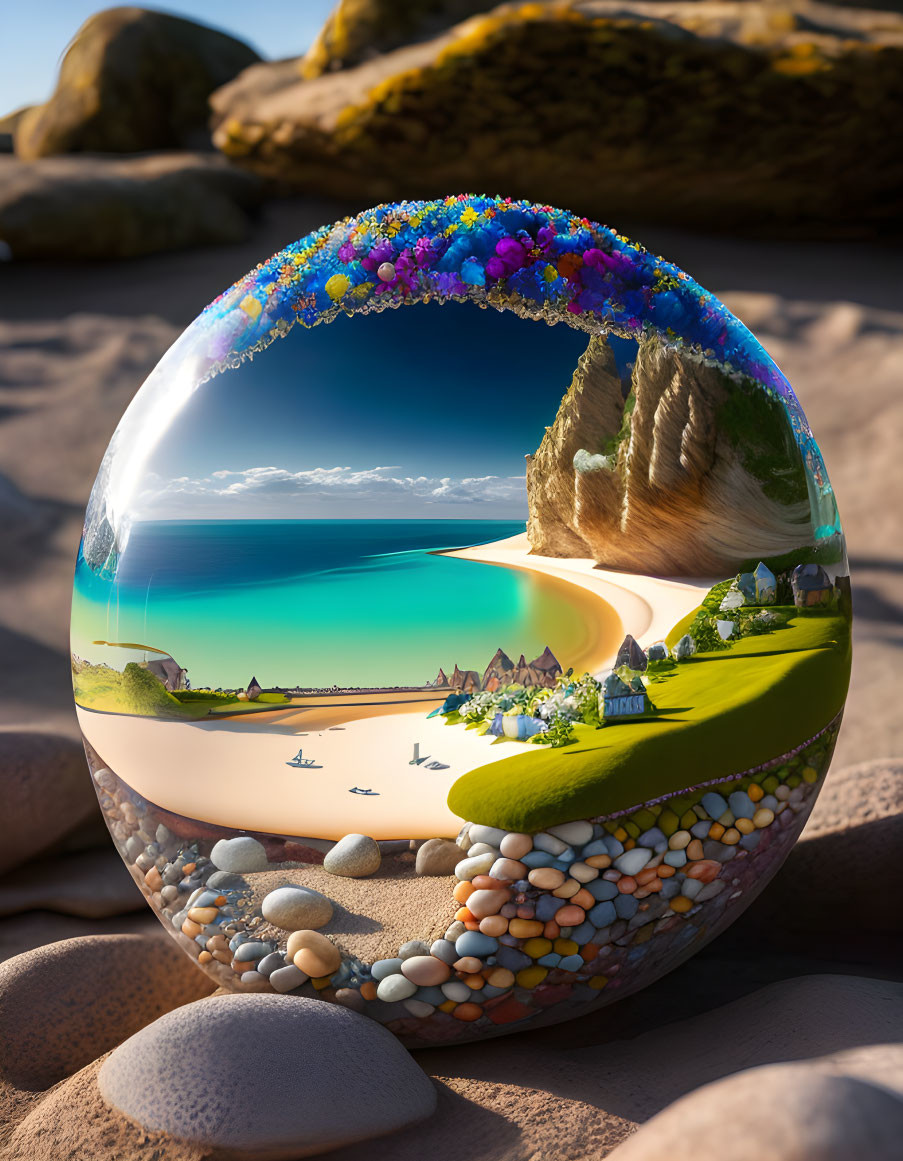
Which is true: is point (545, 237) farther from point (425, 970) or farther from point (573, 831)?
point (425, 970)

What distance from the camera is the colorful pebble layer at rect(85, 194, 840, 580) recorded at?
6.20ft

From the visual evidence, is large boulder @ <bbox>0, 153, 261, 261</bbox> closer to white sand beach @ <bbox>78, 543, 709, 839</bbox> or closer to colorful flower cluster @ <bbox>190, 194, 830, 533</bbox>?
colorful flower cluster @ <bbox>190, 194, 830, 533</bbox>

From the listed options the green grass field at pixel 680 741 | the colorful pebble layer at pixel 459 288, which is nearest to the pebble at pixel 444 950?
the green grass field at pixel 680 741

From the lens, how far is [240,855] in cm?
184

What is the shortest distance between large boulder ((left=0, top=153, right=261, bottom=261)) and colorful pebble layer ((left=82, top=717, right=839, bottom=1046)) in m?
7.16

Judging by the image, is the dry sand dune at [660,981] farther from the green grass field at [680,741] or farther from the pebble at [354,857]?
the green grass field at [680,741]

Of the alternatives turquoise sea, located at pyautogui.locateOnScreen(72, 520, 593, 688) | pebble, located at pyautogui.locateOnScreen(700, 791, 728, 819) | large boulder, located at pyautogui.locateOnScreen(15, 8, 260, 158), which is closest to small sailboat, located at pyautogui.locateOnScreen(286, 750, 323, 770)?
turquoise sea, located at pyautogui.locateOnScreen(72, 520, 593, 688)

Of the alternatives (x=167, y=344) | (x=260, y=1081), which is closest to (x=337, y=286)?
(x=260, y=1081)

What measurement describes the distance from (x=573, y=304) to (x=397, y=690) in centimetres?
83

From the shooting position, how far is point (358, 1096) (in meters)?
1.59

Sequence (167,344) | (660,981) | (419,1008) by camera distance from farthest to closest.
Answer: (167,344), (660,981), (419,1008)

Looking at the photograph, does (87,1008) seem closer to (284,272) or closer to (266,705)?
(266,705)

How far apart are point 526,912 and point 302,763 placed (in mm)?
498

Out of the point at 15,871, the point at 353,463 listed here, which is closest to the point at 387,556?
the point at 353,463
